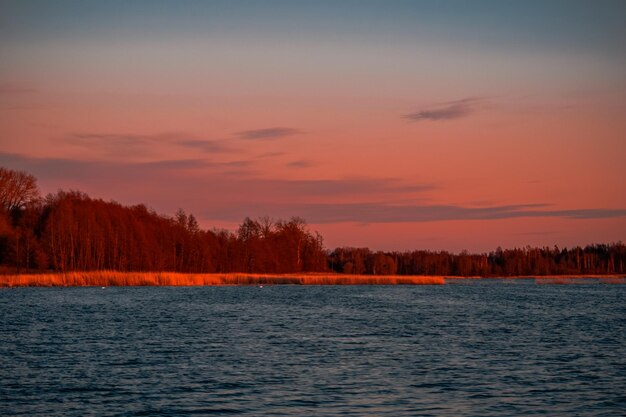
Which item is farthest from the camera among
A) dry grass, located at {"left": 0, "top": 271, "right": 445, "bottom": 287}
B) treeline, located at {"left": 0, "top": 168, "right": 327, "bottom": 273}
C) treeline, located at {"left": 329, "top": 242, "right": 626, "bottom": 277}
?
treeline, located at {"left": 329, "top": 242, "right": 626, "bottom": 277}

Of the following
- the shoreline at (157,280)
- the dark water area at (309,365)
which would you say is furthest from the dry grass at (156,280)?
the dark water area at (309,365)

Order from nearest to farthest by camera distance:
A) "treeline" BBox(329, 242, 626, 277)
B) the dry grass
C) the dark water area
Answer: the dark water area < the dry grass < "treeline" BBox(329, 242, 626, 277)

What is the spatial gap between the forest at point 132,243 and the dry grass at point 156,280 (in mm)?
14928

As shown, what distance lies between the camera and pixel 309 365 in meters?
23.5

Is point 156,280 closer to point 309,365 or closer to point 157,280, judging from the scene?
point 157,280

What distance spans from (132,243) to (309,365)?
84.6 meters

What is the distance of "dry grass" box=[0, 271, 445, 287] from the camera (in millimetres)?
79562

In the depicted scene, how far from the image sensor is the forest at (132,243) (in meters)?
97.9

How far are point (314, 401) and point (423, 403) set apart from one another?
2480mm

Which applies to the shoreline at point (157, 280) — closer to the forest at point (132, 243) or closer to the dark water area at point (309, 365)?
the forest at point (132, 243)

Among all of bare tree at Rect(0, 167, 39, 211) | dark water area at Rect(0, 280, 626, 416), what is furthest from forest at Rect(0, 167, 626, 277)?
dark water area at Rect(0, 280, 626, 416)

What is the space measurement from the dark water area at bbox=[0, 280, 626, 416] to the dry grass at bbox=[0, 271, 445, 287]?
3797 centimetres

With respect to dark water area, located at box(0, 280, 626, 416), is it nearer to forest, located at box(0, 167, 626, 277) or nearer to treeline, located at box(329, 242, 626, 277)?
forest, located at box(0, 167, 626, 277)

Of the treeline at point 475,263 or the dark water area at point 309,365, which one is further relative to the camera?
the treeline at point 475,263
